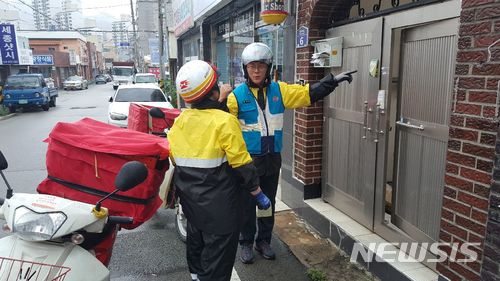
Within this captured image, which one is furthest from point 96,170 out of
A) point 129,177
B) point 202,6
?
point 202,6

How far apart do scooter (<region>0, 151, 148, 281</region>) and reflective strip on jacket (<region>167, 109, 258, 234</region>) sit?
1.62 feet

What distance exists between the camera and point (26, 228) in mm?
2074

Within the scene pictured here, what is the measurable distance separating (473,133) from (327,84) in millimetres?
1310

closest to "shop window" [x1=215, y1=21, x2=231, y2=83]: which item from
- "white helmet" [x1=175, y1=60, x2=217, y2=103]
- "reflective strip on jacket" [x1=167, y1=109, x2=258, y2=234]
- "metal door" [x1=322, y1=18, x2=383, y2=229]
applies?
"metal door" [x1=322, y1=18, x2=383, y2=229]

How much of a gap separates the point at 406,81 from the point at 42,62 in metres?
42.3

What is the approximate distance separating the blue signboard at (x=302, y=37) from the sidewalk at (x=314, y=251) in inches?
82.2

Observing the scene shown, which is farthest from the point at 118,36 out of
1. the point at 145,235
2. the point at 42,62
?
the point at 145,235

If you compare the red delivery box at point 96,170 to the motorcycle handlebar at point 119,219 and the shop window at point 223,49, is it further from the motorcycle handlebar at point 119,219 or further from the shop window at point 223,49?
the shop window at point 223,49

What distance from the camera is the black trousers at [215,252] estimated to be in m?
2.83

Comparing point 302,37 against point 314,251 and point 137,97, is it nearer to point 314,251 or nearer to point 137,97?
point 314,251

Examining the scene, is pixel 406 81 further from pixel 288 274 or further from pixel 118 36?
pixel 118 36

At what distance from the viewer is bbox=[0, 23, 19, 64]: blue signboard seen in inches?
879

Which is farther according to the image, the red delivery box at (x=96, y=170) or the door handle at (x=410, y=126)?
the door handle at (x=410, y=126)

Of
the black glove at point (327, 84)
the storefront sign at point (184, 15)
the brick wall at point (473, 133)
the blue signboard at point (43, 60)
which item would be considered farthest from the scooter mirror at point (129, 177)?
the blue signboard at point (43, 60)
